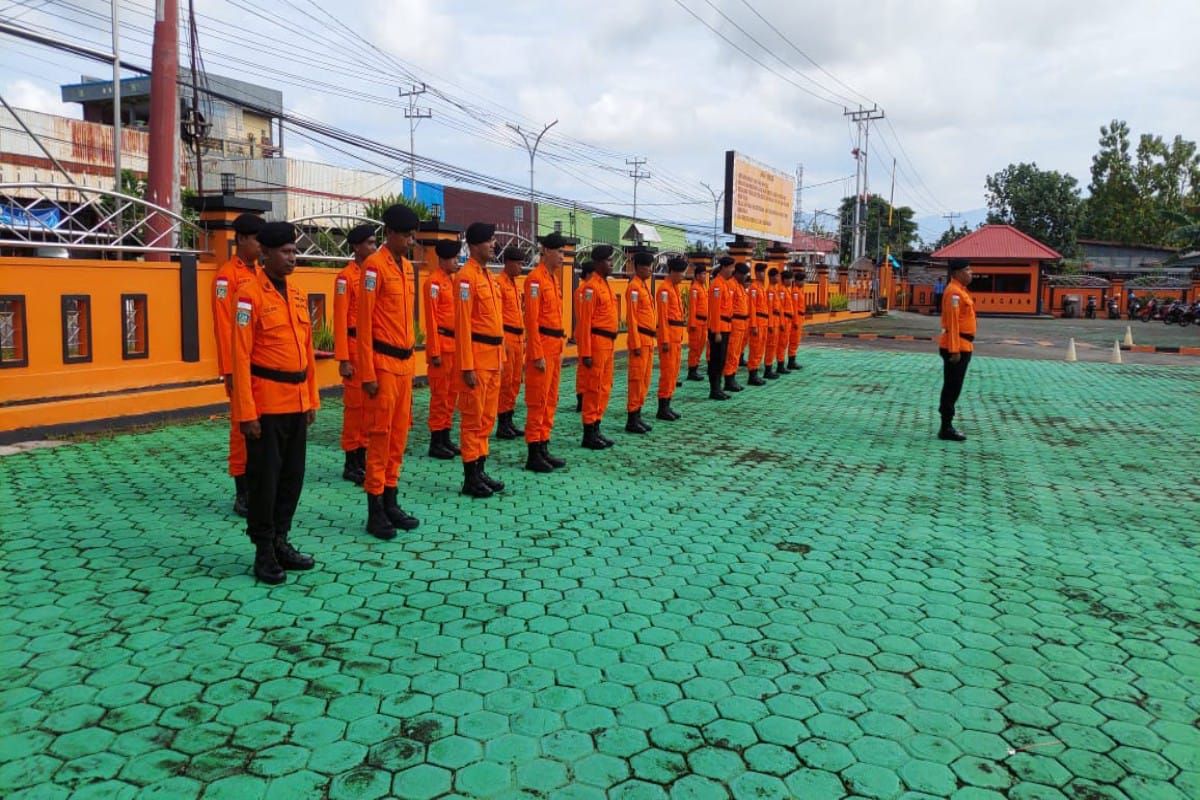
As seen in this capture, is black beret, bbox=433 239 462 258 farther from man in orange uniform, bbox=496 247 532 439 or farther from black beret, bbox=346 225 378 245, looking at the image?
black beret, bbox=346 225 378 245

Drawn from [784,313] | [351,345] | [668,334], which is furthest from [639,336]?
[784,313]

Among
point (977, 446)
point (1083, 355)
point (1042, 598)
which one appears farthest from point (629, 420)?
point (1083, 355)

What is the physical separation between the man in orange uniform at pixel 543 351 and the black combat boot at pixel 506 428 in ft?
3.52

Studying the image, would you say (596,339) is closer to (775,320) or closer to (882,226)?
(775,320)

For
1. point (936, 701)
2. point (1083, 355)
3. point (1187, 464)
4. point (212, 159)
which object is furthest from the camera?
point (212, 159)

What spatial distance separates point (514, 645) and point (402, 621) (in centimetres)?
53

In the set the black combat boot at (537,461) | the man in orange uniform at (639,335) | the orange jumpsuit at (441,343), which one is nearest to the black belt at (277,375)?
the orange jumpsuit at (441,343)

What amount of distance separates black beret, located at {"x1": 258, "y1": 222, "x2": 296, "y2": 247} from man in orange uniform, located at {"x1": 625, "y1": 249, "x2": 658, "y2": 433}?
4033 mm

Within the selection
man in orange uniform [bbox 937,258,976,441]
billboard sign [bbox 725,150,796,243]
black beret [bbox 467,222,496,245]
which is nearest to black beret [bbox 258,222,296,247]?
black beret [bbox 467,222,496,245]

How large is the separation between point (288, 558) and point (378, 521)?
0.66 m

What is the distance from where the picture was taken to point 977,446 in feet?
25.1

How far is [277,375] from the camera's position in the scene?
380 cm

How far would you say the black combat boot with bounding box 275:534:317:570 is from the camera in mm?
3916

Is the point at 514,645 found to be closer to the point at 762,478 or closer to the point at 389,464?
the point at 389,464
